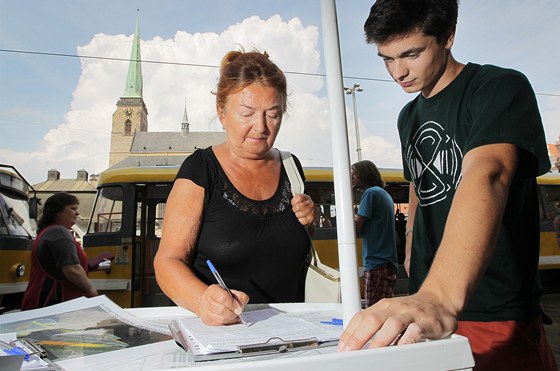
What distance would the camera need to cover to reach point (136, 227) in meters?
7.46

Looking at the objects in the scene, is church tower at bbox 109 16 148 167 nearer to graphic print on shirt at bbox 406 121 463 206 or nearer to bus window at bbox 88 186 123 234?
bus window at bbox 88 186 123 234

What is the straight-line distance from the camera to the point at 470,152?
959 millimetres

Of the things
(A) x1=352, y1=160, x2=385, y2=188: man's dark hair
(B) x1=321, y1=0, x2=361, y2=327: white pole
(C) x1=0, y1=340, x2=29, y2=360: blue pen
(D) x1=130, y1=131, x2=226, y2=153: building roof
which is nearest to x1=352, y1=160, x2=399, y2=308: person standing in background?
(A) x1=352, y1=160, x2=385, y2=188: man's dark hair

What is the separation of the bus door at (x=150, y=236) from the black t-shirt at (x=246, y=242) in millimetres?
6324

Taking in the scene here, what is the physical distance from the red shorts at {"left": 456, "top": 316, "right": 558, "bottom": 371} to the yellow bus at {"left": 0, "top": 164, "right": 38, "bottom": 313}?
594cm

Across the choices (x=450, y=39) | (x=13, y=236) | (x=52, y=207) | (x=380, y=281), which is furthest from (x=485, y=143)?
(x=13, y=236)

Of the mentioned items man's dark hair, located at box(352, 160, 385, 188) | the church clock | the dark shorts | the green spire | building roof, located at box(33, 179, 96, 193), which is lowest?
the dark shorts

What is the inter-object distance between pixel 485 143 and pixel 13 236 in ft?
21.0

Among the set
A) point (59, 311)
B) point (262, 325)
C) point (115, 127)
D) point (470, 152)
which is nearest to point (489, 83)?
point (470, 152)

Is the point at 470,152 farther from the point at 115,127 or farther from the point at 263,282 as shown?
the point at 115,127

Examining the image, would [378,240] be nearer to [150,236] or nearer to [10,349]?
[10,349]

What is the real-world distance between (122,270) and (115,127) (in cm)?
7750

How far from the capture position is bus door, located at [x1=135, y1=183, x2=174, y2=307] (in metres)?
7.61

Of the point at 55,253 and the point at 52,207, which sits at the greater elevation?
the point at 52,207
